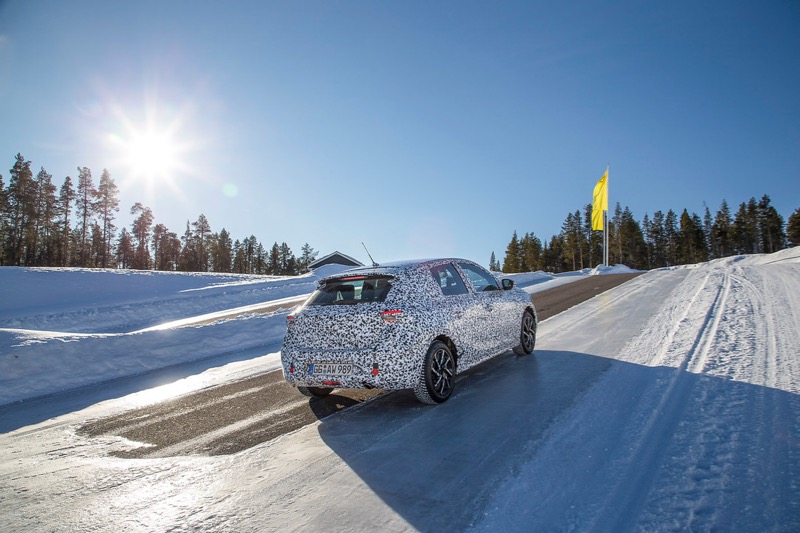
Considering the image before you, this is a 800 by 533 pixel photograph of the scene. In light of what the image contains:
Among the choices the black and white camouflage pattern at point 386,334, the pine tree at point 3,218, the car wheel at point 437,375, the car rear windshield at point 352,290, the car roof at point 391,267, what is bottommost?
the car wheel at point 437,375

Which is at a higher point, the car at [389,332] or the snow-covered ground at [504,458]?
the car at [389,332]

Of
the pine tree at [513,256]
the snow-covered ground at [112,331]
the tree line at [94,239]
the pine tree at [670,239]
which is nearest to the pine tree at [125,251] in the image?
the tree line at [94,239]

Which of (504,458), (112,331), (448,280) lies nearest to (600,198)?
(448,280)

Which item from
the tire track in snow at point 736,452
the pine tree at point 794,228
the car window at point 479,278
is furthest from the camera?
the pine tree at point 794,228

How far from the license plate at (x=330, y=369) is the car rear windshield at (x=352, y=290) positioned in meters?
0.71

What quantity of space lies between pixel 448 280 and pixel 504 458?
2.76 m

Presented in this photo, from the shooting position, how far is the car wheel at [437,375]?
4.73m

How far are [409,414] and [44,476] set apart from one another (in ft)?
11.0

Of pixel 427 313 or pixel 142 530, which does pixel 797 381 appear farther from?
pixel 142 530

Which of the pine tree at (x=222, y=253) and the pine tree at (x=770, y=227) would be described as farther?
the pine tree at (x=222, y=253)

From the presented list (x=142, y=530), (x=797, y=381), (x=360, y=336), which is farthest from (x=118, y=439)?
(x=797, y=381)

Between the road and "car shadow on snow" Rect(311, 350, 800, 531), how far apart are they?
44 cm

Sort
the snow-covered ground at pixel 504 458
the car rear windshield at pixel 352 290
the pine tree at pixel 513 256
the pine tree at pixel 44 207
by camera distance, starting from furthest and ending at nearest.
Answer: the pine tree at pixel 513 256
the pine tree at pixel 44 207
the car rear windshield at pixel 352 290
the snow-covered ground at pixel 504 458

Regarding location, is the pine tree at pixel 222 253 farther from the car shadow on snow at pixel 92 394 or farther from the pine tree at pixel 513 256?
the car shadow on snow at pixel 92 394
